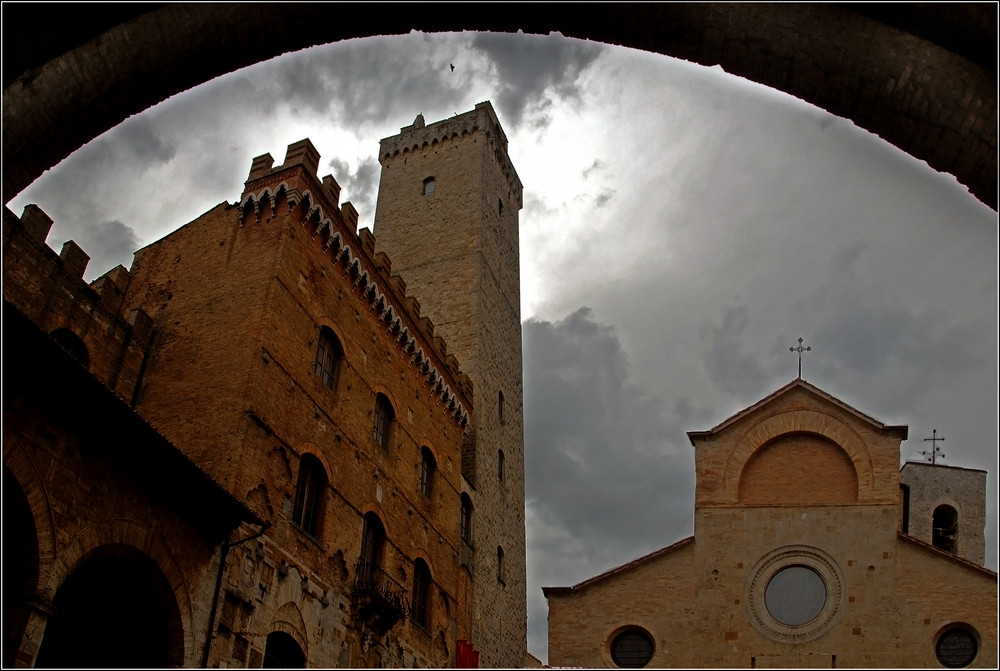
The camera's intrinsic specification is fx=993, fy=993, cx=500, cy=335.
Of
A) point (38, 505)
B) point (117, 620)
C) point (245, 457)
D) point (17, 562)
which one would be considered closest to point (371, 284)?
point (245, 457)

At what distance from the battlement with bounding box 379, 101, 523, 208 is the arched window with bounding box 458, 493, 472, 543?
14636mm

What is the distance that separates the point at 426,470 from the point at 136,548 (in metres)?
A: 10.6

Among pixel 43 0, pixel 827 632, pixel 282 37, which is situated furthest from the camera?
pixel 827 632

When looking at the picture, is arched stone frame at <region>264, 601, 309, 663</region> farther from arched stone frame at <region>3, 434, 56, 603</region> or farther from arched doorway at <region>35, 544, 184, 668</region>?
arched stone frame at <region>3, 434, 56, 603</region>

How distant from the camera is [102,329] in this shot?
16.5m

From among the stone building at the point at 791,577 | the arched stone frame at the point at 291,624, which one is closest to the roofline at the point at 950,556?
the stone building at the point at 791,577

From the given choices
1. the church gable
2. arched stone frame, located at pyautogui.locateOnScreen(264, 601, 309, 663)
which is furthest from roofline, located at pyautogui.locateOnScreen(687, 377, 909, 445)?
arched stone frame, located at pyautogui.locateOnScreen(264, 601, 309, 663)

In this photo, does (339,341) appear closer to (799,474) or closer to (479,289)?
(799,474)

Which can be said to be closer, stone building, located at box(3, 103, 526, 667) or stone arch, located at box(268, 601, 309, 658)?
stone building, located at box(3, 103, 526, 667)

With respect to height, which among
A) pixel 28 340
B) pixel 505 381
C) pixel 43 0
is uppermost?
pixel 505 381

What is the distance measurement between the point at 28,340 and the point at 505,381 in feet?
69.5

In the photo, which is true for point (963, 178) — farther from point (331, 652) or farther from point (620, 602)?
point (620, 602)

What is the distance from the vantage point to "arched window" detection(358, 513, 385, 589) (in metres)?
18.0

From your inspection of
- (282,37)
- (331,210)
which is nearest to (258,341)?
(331,210)
